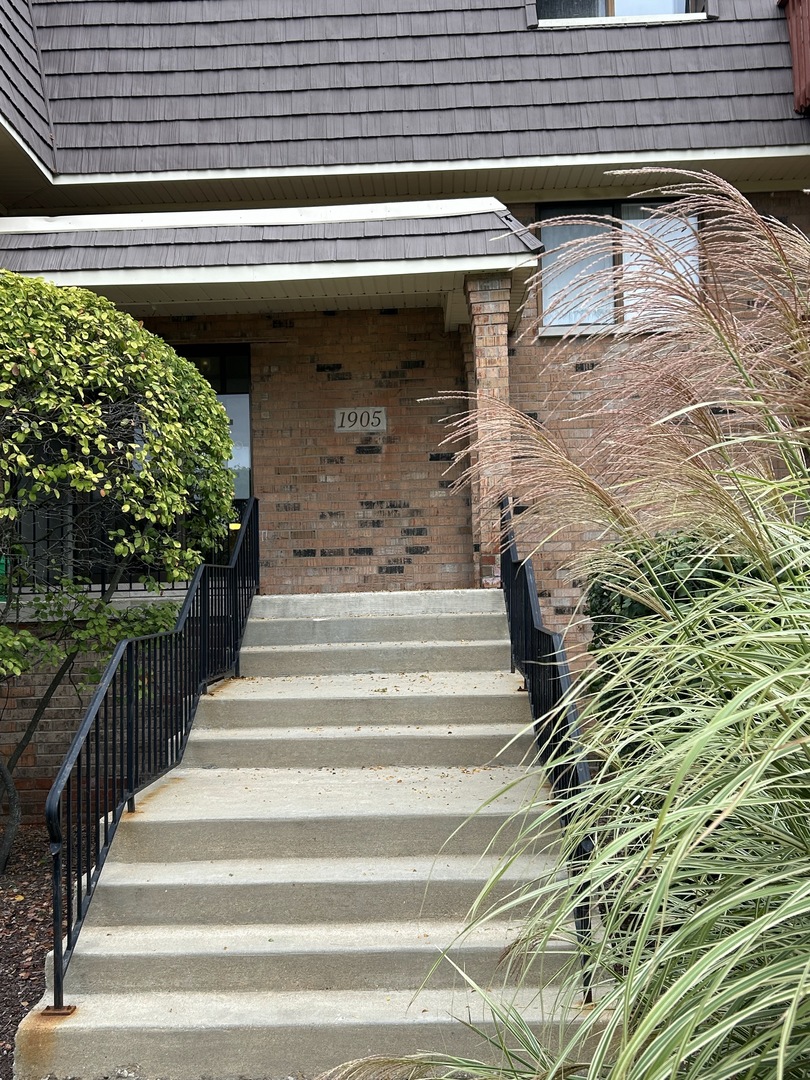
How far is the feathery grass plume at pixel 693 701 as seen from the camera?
1.28m

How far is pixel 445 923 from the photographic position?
4.03 meters

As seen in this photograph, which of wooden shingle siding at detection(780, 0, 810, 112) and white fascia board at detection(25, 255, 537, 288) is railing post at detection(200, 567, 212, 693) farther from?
wooden shingle siding at detection(780, 0, 810, 112)

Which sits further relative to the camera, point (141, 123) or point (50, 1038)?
point (141, 123)

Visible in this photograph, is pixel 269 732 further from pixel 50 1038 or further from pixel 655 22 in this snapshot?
pixel 655 22

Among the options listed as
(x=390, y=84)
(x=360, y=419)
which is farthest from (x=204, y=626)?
(x=390, y=84)

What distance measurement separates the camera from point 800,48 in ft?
27.7

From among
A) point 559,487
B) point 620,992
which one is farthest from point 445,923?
point 620,992

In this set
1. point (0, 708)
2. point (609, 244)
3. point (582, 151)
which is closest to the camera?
point (609, 244)

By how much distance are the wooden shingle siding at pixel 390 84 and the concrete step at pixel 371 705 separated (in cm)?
A: 513

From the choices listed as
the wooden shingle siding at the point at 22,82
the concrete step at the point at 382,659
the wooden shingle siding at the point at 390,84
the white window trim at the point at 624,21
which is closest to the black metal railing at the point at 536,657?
the concrete step at the point at 382,659

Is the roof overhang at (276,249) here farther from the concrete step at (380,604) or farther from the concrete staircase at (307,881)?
the concrete staircase at (307,881)

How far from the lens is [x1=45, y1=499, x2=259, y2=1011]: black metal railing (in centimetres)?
380

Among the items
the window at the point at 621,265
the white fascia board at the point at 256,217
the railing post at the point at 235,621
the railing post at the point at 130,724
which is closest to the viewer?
the window at the point at 621,265

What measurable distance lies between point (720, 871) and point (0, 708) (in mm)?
6713
